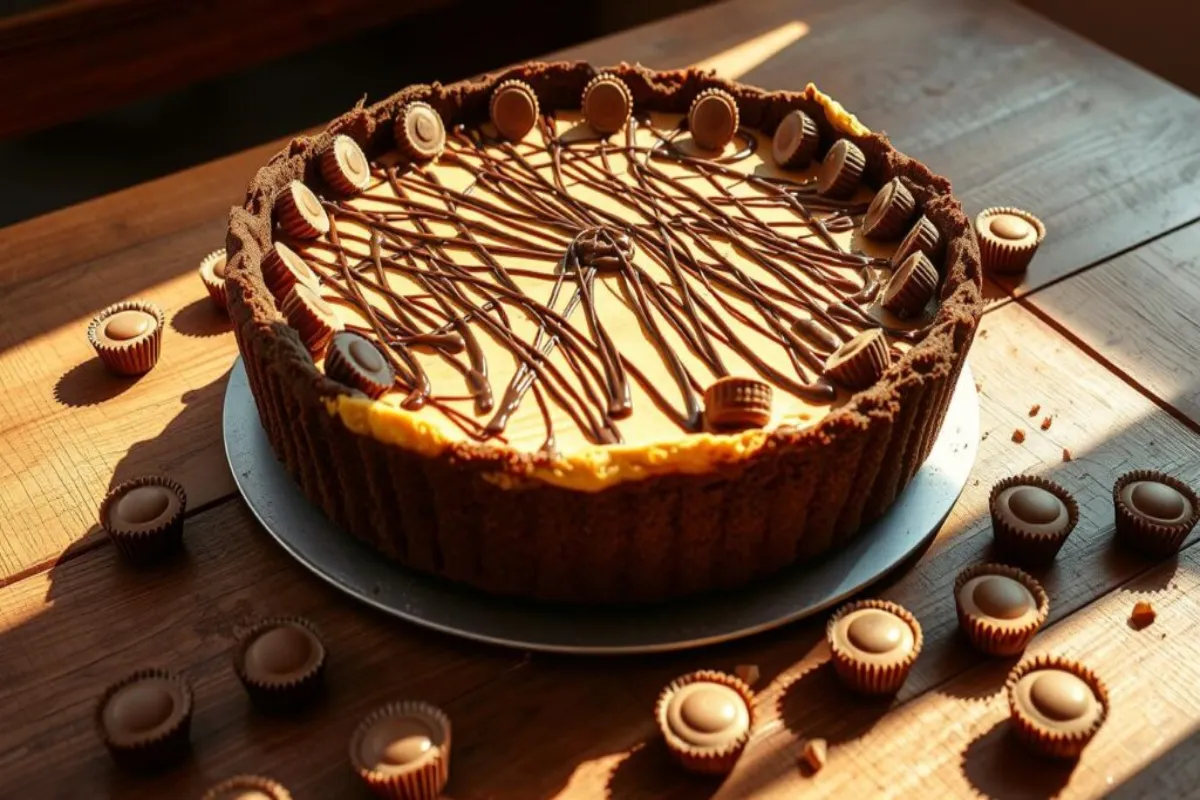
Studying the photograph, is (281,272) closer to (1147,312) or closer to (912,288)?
(912,288)

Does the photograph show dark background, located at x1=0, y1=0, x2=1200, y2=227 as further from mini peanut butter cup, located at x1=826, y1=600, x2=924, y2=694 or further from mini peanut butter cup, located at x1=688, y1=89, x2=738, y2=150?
mini peanut butter cup, located at x1=826, y1=600, x2=924, y2=694

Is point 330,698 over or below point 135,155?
over

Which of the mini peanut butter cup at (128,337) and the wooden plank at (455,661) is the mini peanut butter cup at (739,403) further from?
the mini peanut butter cup at (128,337)

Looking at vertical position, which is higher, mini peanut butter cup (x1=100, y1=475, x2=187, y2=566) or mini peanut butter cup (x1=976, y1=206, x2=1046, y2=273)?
mini peanut butter cup (x1=100, y1=475, x2=187, y2=566)

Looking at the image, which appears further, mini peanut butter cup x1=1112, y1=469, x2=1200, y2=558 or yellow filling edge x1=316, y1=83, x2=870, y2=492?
mini peanut butter cup x1=1112, y1=469, x2=1200, y2=558

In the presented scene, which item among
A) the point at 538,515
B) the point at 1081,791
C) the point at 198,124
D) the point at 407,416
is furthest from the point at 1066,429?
the point at 198,124

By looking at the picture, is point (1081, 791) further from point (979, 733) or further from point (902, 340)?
point (902, 340)

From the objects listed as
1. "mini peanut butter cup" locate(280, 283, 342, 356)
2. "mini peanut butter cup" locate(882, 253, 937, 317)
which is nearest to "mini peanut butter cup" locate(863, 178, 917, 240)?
"mini peanut butter cup" locate(882, 253, 937, 317)
